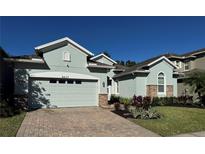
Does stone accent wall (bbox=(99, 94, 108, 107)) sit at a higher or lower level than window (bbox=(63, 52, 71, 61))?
lower

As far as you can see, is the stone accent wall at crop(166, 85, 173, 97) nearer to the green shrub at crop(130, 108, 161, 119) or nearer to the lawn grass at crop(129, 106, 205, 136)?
the lawn grass at crop(129, 106, 205, 136)

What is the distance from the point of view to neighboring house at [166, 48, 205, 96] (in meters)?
22.3

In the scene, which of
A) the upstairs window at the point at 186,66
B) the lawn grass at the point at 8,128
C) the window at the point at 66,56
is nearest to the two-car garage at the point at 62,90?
the window at the point at 66,56

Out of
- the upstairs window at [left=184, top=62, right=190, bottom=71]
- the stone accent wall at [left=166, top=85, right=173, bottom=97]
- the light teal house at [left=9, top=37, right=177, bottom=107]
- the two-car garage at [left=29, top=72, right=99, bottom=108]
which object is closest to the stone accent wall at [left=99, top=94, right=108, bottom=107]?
the light teal house at [left=9, top=37, right=177, bottom=107]

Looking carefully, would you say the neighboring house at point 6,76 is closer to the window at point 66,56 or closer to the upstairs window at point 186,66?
the window at point 66,56

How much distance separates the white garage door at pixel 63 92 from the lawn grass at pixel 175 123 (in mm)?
6451

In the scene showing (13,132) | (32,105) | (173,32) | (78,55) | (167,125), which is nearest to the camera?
(13,132)

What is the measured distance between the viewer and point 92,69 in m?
16.9

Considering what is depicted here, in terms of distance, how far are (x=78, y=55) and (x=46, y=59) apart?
2644 millimetres

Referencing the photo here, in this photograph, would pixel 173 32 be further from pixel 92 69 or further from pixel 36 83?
pixel 36 83

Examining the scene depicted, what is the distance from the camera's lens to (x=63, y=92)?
15.9 meters

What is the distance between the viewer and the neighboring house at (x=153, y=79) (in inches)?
782

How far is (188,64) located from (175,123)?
1614 cm
